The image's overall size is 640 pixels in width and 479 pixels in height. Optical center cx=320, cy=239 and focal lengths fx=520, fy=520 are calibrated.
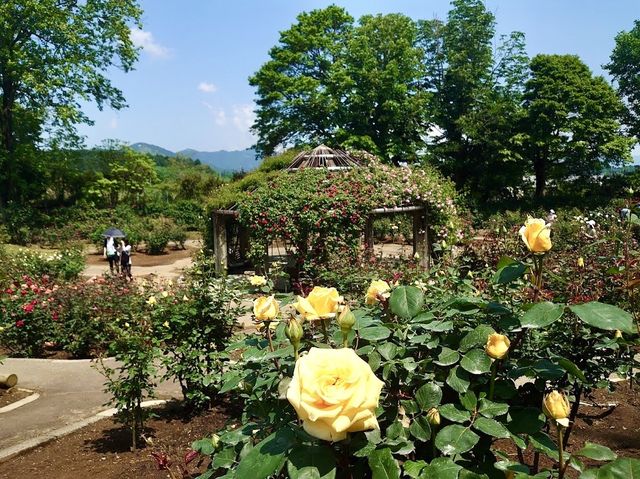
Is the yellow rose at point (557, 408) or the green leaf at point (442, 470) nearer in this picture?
the green leaf at point (442, 470)

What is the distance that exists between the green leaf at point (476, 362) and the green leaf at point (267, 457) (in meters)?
0.45

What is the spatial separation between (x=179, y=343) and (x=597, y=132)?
25123mm

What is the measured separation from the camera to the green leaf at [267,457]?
96 cm

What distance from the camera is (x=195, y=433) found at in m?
3.86

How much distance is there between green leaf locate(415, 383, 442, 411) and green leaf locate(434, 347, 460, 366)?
60 mm

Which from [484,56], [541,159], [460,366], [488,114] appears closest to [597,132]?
[541,159]

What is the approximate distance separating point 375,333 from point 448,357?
19cm

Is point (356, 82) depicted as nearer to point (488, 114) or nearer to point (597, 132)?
point (488, 114)

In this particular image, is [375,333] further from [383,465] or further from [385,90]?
[385,90]

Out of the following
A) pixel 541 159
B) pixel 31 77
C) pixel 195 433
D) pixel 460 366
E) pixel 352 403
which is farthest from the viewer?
pixel 541 159

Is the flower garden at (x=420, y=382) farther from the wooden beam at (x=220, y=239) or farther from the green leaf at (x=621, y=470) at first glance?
the wooden beam at (x=220, y=239)

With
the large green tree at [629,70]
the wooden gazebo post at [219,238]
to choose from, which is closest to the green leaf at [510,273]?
the wooden gazebo post at [219,238]

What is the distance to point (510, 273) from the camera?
135 cm

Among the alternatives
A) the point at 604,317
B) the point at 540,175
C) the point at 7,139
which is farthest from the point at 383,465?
the point at 7,139
